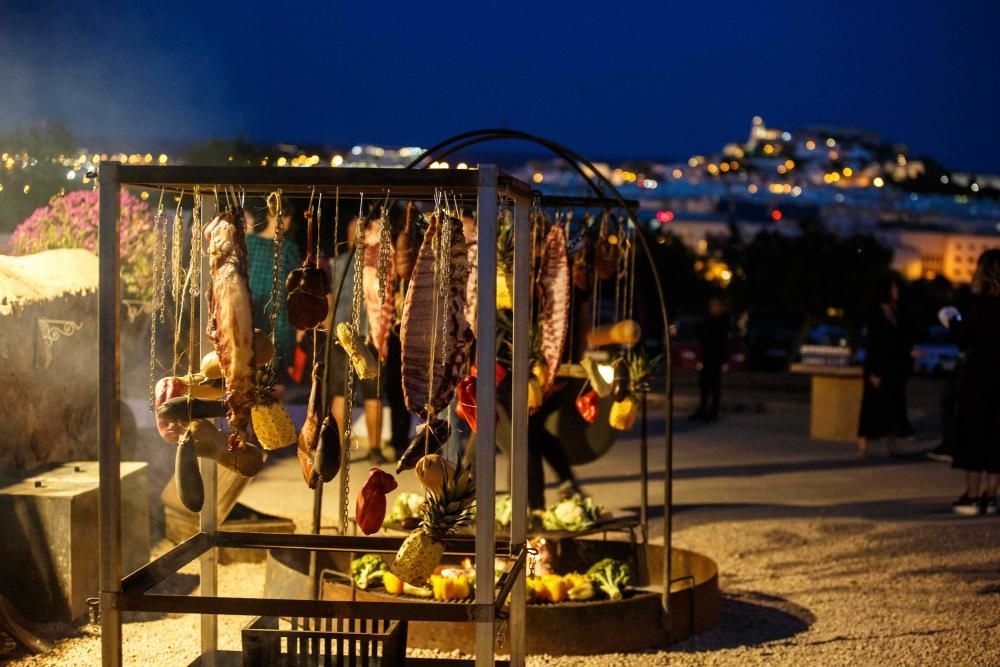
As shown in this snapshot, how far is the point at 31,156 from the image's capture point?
10578 mm

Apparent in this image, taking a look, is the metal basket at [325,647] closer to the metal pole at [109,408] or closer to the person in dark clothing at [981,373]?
the metal pole at [109,408]

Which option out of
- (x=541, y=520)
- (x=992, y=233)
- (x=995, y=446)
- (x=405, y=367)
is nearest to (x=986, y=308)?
(x=995, y=446)

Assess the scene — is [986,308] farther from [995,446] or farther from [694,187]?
[694,187]

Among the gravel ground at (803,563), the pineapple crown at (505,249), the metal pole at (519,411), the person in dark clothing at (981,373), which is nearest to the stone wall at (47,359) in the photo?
the gravel ground at (803,563)

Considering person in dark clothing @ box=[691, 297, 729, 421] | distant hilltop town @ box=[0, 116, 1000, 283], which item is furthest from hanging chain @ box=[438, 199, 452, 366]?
distant hilltop town @ box=[0, 116, 1000, 283]

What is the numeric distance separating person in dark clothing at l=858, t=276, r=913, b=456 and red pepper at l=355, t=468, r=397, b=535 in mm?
8016

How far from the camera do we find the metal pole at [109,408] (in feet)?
12.0

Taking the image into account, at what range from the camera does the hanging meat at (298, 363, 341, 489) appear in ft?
12.7

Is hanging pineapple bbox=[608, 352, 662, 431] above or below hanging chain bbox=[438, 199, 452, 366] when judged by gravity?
below

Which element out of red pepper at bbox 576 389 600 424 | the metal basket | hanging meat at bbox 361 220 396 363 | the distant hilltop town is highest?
the distant hilltop town

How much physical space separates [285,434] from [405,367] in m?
0.53

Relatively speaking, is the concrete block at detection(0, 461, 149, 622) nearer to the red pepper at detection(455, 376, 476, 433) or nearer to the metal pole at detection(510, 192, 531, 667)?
the red pepper at detection(455, 376, 476, 433)

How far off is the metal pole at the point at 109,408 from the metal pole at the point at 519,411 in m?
1.30

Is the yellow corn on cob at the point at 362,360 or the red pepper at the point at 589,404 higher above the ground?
the yellow corn on cob at the point at 362,360
